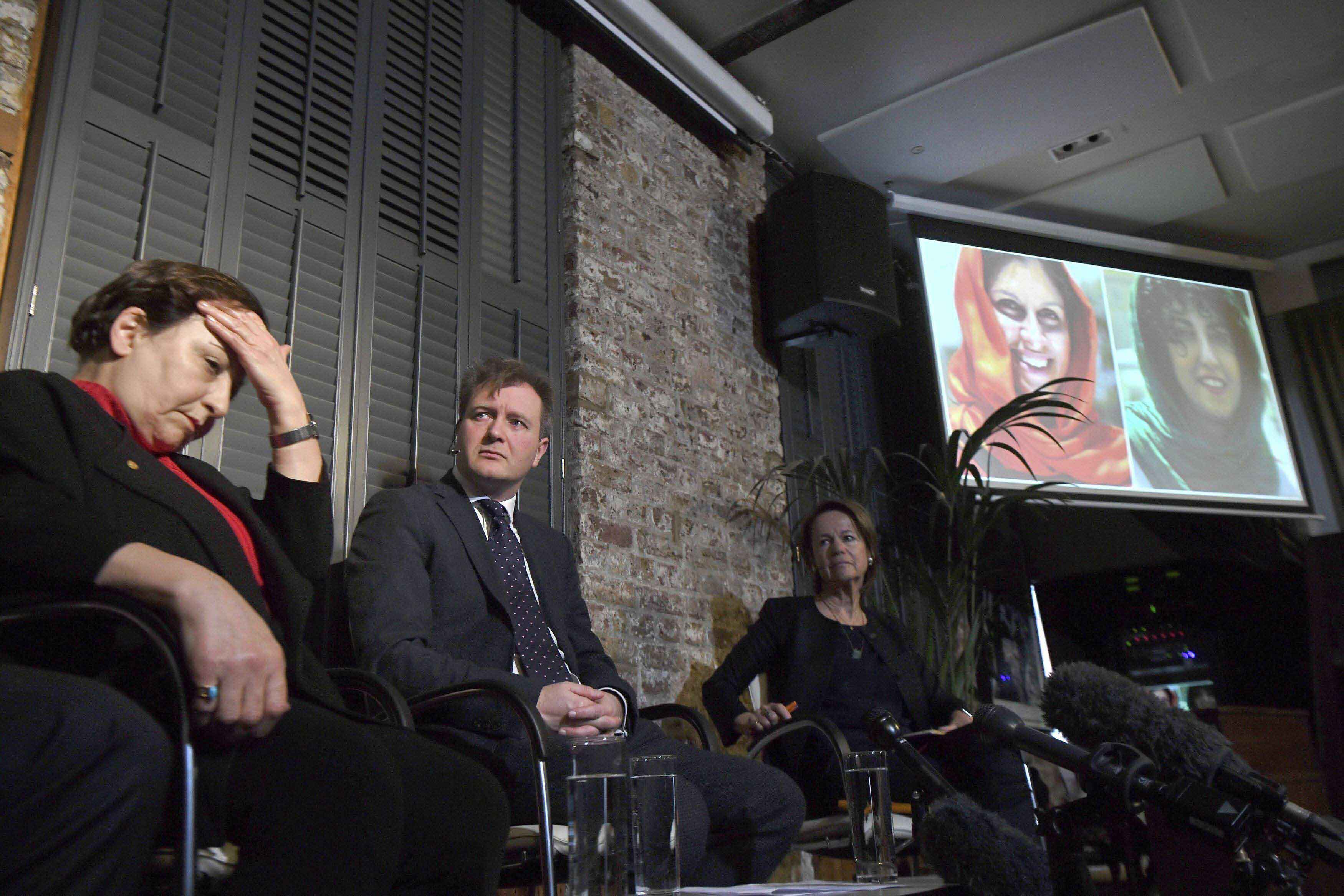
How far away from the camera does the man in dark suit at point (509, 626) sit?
174 centimetres

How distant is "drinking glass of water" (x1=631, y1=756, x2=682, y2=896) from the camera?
4.60 ft

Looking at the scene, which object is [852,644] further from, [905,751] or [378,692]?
[378,692]

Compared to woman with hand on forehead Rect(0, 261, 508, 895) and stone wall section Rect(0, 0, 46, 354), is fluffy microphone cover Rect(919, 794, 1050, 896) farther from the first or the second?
stone wall section Rect(0, 0, 46, 354)

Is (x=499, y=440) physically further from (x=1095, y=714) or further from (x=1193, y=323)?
(x=1193, y=323)

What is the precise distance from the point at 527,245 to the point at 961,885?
2368mm

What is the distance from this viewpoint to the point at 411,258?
8.94 ft

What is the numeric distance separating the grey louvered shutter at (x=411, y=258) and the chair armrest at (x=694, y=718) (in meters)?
0.89

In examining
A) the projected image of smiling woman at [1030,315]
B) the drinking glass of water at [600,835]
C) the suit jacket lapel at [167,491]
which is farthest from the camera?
the projected image of smiling woman at [1030,315]

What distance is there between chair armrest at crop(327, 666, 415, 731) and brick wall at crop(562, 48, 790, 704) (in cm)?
121

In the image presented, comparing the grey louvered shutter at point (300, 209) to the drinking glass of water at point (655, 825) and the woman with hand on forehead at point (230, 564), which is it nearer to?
the woman with hand on forehead at point (230, 564)

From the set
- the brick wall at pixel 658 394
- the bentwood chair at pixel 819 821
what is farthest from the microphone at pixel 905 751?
the brick wall at pixel 658 394

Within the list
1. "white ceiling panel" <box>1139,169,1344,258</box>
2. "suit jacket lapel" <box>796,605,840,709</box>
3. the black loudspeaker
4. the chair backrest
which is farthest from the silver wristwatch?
"white ceiling panel" <box>1139,169,1344,258</box>

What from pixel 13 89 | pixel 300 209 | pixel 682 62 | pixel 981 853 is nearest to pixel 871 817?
pixel 981 853

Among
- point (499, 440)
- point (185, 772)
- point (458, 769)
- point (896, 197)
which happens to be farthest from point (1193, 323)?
point (185, 772)
